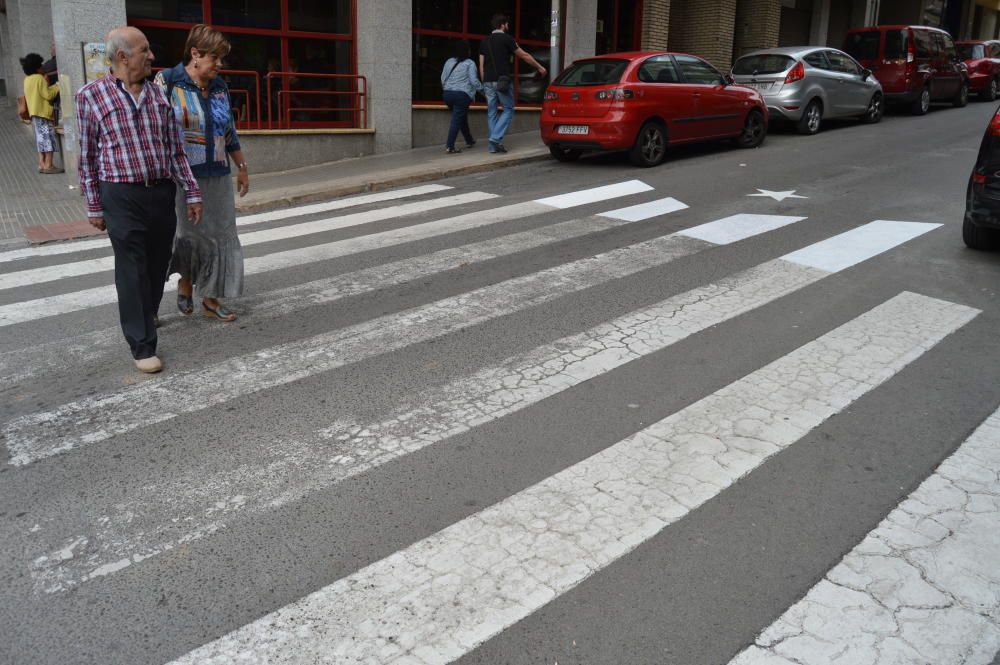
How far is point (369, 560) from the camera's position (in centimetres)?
335

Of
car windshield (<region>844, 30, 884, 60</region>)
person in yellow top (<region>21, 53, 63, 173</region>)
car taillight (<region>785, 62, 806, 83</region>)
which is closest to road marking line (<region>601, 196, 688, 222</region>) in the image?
car taillight (<region>785, 62, 806, 83</region>)

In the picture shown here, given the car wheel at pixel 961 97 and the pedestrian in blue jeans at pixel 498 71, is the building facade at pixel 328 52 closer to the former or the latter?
the pedestrian in blue jeans at pixel 498 71

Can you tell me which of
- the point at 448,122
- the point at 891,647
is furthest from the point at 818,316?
the point at 448,122

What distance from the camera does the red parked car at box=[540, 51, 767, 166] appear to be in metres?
12.5

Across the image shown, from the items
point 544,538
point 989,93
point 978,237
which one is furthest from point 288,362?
point 989,93

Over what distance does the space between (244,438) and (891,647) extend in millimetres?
2989

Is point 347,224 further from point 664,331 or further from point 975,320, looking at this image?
point 975,320

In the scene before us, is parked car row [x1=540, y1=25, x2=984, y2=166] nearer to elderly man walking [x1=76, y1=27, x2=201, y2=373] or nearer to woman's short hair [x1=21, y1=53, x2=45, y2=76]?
elderly man walking [x1=76, y1=27, x2=201, y2=373]

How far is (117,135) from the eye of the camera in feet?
16.4

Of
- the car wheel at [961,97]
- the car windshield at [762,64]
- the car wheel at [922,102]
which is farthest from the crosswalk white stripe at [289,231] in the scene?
the car wheel at [961,97]

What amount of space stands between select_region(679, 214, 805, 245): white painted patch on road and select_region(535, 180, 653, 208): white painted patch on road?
1795 millimetres

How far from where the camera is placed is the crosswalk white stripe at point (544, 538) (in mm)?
2908

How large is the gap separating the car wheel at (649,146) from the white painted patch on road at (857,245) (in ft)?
14.2

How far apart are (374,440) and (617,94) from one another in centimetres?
928
